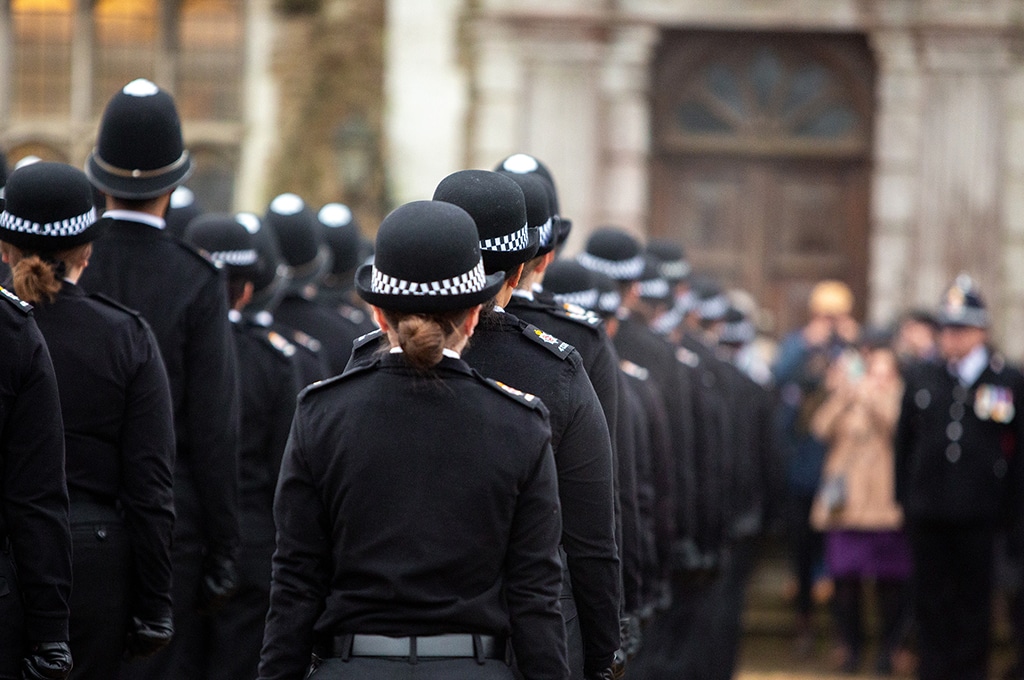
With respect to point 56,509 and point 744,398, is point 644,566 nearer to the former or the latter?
point 56,509

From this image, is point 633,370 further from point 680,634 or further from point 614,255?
point 680,634

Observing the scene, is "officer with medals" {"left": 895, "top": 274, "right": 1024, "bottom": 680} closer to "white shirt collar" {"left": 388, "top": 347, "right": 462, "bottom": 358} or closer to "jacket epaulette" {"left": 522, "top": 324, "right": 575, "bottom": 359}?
"jacket epaulette" {"left": 522, "top": 324, "right": 575, "bottom": 359}

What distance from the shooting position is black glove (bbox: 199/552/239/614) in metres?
5.21

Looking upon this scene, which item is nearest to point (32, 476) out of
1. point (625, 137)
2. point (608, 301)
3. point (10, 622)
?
point (10, 622)

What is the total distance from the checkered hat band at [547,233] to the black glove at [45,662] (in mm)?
1549

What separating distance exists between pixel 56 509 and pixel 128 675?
4.72ft

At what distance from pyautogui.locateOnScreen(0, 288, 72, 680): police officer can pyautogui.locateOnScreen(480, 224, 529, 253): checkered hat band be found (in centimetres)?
103

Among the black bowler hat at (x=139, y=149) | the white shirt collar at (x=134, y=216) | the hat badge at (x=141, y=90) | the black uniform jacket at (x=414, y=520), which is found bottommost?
the black uniform jacket at (x=414, y=520)

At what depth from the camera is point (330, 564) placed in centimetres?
335

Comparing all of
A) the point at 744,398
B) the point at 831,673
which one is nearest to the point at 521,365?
the point at 744,398

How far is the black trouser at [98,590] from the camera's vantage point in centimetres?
441

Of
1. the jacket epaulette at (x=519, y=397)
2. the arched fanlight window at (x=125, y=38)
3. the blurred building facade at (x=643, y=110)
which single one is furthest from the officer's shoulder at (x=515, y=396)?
the arched fanlight window at (x=125, y=38)

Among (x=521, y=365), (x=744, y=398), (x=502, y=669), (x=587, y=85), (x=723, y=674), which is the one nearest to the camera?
(x=502, y=669)

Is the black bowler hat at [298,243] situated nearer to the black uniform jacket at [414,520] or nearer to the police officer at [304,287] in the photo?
the police officer at [304,287]
